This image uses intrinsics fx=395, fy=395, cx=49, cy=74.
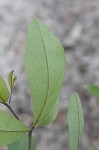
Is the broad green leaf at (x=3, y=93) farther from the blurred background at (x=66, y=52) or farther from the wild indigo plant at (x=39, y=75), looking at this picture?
the blurred background at (x=66, y=52)

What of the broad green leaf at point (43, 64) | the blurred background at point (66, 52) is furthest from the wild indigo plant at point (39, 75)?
the blurred background at point (66, 52)

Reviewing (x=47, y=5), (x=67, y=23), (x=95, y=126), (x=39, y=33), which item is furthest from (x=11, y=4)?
(x=39, y=33)

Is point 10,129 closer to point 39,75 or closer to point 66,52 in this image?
point 39,75

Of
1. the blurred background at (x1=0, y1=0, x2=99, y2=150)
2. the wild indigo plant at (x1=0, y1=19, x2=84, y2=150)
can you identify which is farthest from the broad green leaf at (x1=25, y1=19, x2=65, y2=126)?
the blurred background at (x1=0, y1=0, x2=99, y2=150)

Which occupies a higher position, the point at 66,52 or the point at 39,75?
the point at 66,52

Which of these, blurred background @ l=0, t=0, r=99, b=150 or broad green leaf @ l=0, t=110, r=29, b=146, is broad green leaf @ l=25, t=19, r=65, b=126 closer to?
broad green leaf @ l=0, t=110, r=29, b=146

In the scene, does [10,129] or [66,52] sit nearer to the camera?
[10,129]

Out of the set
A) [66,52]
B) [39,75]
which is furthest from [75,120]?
[66,52]
